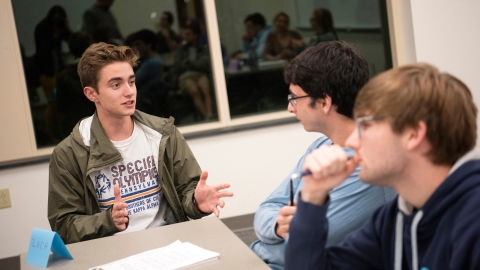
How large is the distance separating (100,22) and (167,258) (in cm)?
286

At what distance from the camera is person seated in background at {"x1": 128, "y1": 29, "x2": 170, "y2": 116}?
14.3 ft

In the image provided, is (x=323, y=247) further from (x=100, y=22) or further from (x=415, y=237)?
(x=100, y=22)

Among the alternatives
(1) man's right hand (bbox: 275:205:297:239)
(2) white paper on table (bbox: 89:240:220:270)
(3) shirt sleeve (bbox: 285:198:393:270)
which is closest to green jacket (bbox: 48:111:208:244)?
(2) white paper on table (bbox: 89:240:220:270)

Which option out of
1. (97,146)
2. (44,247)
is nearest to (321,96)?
(44,247)

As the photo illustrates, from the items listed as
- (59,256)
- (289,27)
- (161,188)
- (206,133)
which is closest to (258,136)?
(206,133)

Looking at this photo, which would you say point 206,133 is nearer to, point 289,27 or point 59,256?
point 289,27

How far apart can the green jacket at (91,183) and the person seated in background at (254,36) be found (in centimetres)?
198

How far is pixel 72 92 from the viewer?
4.29 m

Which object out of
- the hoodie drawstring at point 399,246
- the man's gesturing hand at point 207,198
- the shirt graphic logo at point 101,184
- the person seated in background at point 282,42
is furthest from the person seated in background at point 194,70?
the hoodie drawstring at point 399,246

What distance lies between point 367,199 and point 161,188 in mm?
1217

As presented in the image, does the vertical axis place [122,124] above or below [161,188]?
above

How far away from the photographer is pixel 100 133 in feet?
8.43

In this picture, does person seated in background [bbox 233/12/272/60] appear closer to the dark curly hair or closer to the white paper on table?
the dark curly hair

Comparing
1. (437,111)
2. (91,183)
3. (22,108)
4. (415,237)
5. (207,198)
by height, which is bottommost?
(207,198)
